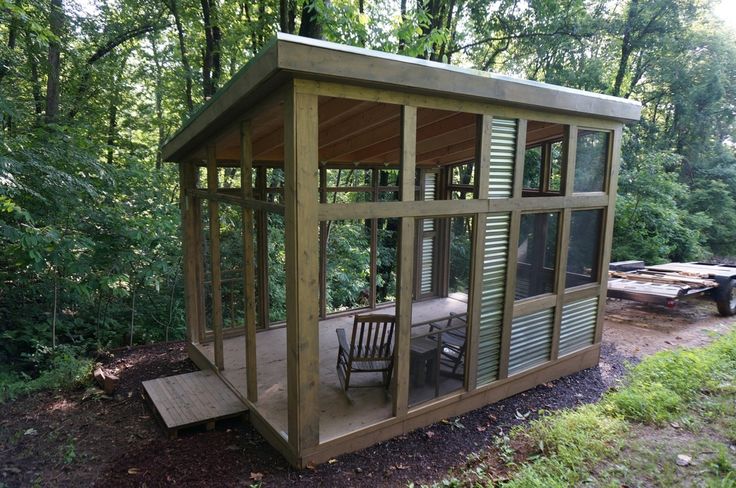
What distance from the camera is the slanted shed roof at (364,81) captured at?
9.39 feet

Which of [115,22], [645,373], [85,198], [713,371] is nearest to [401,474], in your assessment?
[645,373]

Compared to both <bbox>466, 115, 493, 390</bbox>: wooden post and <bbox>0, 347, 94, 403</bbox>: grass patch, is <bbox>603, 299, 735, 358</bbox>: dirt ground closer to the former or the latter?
<bbox>466, 115, 493, 390</bbox>: wooden post

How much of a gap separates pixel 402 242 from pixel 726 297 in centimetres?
800

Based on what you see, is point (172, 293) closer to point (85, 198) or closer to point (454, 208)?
point (85, 198)

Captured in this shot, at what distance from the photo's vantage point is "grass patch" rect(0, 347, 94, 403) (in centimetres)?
505

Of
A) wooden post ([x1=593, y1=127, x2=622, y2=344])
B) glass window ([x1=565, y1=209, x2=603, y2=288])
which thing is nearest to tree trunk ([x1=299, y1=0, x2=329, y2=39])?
wooden post ([x1=593, y1=127, x2=622, y2=344])

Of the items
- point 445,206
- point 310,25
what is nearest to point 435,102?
point 445,206

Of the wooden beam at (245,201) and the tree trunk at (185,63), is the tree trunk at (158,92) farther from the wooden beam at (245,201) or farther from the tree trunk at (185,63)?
the wooden beam at (245,201)

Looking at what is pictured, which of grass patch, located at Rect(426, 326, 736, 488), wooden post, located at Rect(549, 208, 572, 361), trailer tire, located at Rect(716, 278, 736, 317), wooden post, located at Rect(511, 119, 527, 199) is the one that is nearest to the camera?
grass patch, located at Rect(426, 326, 736, 488)

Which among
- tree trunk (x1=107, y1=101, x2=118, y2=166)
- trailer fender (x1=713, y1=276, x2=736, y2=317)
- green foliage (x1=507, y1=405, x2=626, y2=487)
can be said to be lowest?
green foliage (x1=507, y1=405, x2=626, y2=487)

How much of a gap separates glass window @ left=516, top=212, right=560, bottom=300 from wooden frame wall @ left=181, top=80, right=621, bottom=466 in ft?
0.33

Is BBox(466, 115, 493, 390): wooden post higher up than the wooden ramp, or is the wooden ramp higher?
BBox(466, 115, 493, 390): wooden post

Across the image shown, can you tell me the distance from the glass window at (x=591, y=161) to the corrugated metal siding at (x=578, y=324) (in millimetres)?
1479

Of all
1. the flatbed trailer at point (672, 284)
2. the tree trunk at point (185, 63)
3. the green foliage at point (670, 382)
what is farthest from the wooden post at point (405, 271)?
the tree trunk at point (185, 63)
